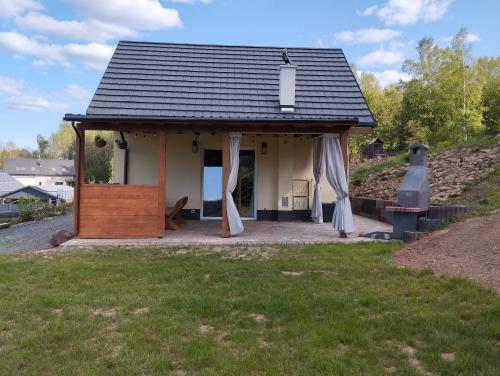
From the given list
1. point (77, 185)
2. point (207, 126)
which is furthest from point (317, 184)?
point (77, 185)

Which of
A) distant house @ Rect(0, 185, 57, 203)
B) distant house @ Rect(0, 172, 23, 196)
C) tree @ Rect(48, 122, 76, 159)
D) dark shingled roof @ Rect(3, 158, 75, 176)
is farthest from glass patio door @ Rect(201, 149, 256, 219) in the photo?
tree @ Rect(48, 122, 76, 159)

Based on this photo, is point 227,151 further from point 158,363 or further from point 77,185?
point 158,363

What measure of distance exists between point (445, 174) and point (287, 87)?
215 inches

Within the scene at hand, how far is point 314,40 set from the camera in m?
23.3

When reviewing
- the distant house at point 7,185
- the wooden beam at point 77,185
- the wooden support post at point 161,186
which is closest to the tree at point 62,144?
the distant house at point 7,185

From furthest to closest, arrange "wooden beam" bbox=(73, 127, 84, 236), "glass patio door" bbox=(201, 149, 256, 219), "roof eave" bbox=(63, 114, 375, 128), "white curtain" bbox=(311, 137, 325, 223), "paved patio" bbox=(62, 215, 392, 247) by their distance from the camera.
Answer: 1. "glass patio door" bbox=(201, 149, 256, 219)
2. "white curtain" bbox=(311, 137, 325, 223)
3. "wooden beam" bbox=(73, 127, 84, 236)
4. "roof eave" bbox=(63, 114, 375, 128)
5. "paved patio" bbox=(62, 215, 392, 247)

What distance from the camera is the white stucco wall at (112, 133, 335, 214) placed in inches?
447

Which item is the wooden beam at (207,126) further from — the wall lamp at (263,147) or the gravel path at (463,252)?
the gravel path at (463,252)

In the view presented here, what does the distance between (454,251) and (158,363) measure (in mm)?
4687

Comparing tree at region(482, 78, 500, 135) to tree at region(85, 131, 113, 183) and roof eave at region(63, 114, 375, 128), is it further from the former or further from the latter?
tree at region(85, 131, 113, 183)

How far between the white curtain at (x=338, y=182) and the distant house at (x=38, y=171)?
6439cm

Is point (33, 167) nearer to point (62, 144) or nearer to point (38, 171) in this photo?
point (38, 171)

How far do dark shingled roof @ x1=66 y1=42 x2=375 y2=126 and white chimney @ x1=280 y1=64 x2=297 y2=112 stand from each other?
0.20 m

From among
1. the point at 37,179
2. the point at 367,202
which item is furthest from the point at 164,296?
the point at 37,179
